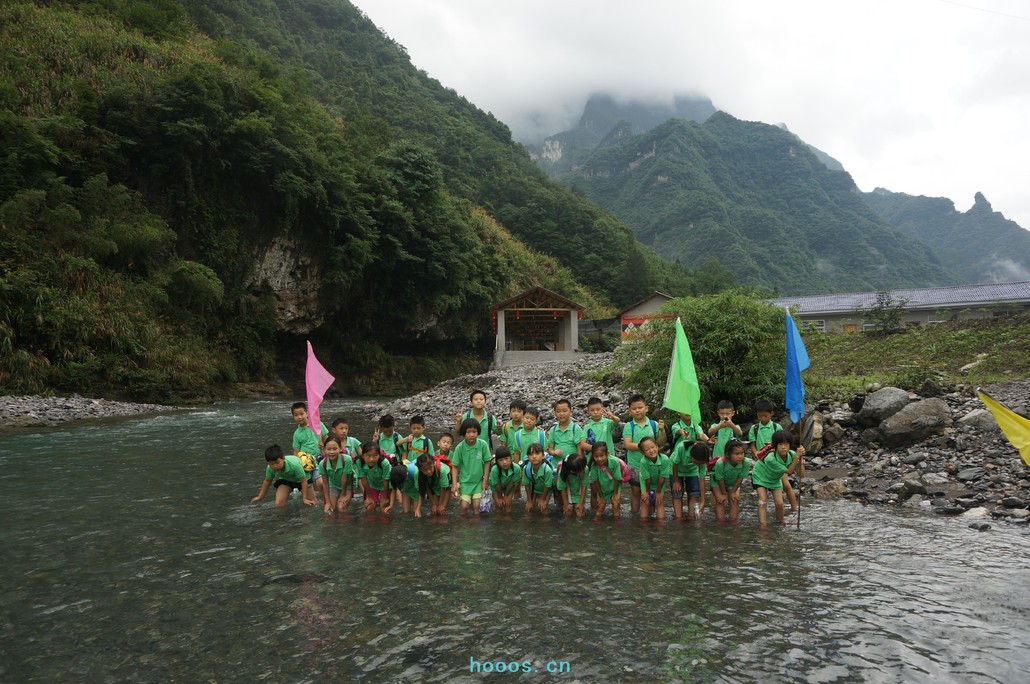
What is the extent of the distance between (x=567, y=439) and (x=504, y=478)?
945 millimetres

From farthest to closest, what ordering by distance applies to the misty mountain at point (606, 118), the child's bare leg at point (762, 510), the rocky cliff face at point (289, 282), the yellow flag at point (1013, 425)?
the misty mountain at point (606, 118), the rocky cliff face at point (289, 282), the child's bare leg at point (762, 510), the yellow flag at point (1013, 425)

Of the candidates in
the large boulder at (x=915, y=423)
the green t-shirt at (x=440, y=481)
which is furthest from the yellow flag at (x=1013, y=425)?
the large boulder at (x=915, y=423)

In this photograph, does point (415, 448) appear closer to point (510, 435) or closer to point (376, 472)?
point (376, 472)

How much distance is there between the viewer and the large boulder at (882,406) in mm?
10055

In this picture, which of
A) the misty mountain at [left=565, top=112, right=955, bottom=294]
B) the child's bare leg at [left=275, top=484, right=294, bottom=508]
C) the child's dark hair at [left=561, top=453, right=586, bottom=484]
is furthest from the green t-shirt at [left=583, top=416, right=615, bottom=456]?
the misty mountain at [left=565, top=112, right=955, bottom=294]

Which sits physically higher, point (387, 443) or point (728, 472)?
point (387, 443)

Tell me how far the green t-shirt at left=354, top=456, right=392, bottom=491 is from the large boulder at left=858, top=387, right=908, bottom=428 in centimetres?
792

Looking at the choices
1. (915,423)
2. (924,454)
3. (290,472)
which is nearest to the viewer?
(290,472)

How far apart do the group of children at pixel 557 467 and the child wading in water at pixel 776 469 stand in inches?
0.4

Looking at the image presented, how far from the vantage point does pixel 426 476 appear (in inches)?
292

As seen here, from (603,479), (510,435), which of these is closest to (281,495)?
(510,435)

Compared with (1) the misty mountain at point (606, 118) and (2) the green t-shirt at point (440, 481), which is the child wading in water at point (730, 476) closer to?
(2) the green t-shirt at point (440, 481)

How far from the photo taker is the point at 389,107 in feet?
204

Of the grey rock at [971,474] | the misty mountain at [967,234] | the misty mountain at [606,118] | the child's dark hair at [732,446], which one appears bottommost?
the grey rock at [971,474]
